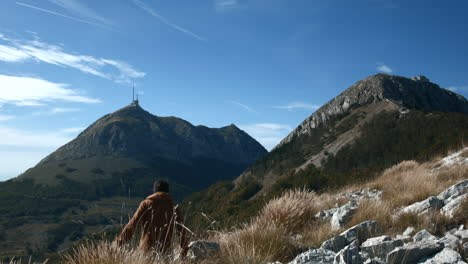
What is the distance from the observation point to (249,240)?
4.59 metres

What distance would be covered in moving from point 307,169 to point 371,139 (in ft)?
50.5

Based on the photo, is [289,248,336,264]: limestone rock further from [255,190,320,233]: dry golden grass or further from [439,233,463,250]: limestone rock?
[255,190,320,233]: dry golden grass

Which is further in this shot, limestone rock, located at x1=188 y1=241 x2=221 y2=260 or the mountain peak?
the mountain peak

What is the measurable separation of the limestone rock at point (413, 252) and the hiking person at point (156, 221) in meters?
2.58

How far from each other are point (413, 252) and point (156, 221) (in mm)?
3491

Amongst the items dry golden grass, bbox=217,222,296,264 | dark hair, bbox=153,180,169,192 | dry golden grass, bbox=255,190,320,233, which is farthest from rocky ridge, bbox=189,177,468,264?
dark hair, bbox=153,180,169,192

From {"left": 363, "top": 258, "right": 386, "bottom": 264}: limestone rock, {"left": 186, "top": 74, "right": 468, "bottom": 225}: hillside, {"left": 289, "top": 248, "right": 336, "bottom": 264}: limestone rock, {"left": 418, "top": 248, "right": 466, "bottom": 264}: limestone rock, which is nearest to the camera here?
{"left": 418, "top": 248, "right": 466, "bottom": 264}: limestone rock

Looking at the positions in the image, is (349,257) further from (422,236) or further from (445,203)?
(445,203)

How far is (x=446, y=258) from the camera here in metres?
2.97

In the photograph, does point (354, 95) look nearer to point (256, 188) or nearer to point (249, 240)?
point (256, 188)

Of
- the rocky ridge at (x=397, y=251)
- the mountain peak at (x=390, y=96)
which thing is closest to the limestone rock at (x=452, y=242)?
the rocky ridge at (x=397, y=251)

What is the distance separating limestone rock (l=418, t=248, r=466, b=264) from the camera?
2908 mm

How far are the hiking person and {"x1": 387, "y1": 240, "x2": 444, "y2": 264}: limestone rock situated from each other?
2581 mm

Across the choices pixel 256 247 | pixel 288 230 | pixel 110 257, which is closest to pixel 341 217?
pixel 288 230
